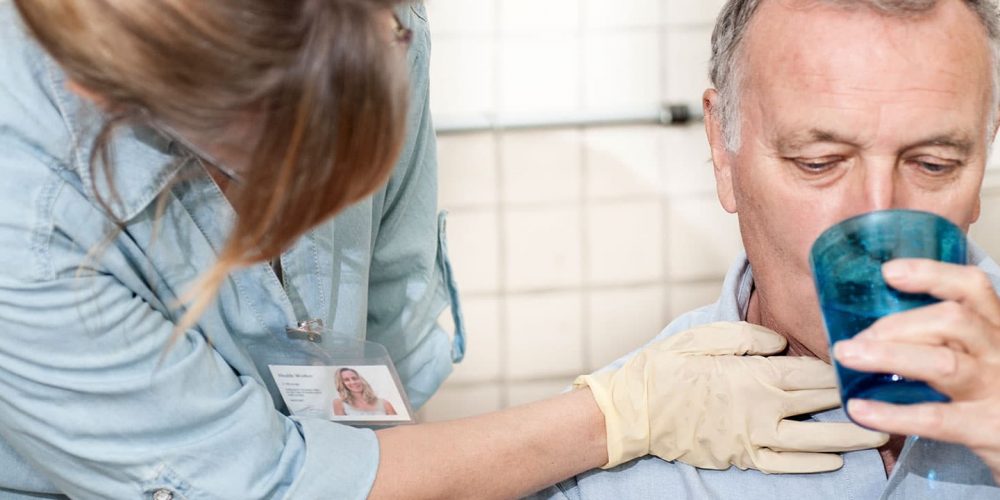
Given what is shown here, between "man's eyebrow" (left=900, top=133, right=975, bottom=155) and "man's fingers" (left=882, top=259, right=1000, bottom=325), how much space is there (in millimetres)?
308

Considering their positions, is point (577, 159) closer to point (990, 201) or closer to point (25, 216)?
point (990, 201)

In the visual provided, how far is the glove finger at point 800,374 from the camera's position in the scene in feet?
3.59

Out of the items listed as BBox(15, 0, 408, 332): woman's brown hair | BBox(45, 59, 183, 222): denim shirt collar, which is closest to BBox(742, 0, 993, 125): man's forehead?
BBox(15, 0, 408, 332): woman's brown hair

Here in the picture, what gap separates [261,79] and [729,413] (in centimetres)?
62

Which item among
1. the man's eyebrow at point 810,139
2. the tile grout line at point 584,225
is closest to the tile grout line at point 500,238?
the tile grout line at point 584,225

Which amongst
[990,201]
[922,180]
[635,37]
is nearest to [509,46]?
[635,37]

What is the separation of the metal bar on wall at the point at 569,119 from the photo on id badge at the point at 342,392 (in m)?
0.97

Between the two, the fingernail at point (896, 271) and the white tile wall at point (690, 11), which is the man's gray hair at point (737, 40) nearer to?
the fingernail at point (896, 271)

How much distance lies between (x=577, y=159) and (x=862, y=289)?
1482mm

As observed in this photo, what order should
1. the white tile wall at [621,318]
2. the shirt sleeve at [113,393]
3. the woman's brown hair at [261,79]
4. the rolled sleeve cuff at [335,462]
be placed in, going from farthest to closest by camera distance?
the white tile wall at [621,318]
the rolled sleeve cuff at [335,462]
the shirt sleeve at [113,393]
the woman's brown hair at [261,79]

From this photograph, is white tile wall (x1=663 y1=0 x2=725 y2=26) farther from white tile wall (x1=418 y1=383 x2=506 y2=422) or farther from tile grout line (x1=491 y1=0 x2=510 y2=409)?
white tile wall (x1=418 y1=383 x2=506 y2=422)

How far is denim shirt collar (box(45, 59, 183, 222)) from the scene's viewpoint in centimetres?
89

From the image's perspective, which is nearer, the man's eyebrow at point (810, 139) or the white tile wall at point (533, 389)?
the man's eyebrow at point (810, 139)

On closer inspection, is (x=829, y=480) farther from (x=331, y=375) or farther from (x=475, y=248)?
(x=475, y=248)
